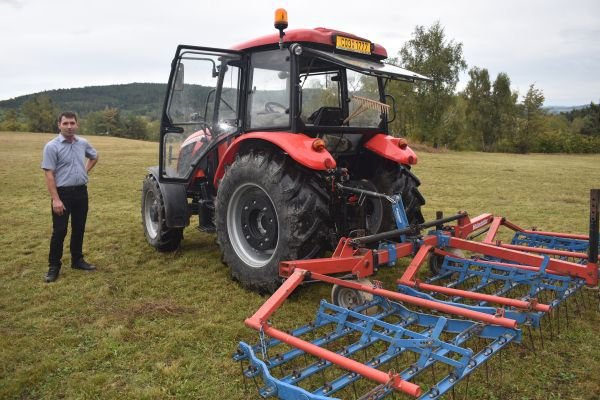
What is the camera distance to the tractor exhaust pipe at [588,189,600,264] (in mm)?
3192

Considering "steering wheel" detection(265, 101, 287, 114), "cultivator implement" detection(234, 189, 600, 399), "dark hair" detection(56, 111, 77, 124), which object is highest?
"steering wheel" detection(265, 101, 287, 114)

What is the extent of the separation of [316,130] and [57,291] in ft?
9.03

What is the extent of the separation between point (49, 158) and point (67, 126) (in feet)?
1.15

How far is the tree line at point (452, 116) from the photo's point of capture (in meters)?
35.1

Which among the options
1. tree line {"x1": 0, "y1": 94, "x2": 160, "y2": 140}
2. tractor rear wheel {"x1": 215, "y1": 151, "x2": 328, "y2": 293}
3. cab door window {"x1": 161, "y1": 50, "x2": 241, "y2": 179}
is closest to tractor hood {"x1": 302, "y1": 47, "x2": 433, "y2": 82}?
tractor rear wheel {"x1": 215, "y1": 151, "x2": 328, "y2": 293}

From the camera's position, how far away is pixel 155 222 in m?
5.98

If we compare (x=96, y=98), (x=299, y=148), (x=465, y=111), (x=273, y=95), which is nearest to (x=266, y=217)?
(x=299, y=148)

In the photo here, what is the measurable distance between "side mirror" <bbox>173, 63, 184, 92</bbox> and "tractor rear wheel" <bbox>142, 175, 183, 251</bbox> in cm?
119

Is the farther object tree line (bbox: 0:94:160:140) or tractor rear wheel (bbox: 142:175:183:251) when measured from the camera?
tree line (bbox: 0:94:160:140)

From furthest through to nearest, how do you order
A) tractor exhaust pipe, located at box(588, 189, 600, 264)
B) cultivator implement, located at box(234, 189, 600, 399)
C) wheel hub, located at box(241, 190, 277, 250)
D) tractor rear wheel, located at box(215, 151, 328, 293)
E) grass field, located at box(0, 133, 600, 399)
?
wheel hub, located at box(241, 190, 277, 250)
tractor rear wheel, located at box(215, 151, 328, 293)
tractor exhaust pipe, located at box(588, 189, 600, 264)
grass field, located at box(0, 133, 600, 399)
cultivator implement, located at box(234, 189, 600, 399)

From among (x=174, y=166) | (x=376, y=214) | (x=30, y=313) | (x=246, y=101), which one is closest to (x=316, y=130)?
(x=246, y=101)

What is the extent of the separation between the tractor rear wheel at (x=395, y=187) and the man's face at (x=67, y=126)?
3.03 metres

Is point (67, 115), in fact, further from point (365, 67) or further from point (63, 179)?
point (365, 67)

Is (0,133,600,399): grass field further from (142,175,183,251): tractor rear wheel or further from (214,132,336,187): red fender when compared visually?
(214,132,336,187): red fender
